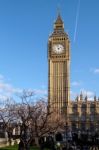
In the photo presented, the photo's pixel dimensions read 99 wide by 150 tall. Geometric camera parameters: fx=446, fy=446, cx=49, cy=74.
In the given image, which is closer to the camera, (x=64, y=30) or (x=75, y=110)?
(x=75, y=110)

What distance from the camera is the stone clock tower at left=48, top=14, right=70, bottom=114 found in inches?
5364

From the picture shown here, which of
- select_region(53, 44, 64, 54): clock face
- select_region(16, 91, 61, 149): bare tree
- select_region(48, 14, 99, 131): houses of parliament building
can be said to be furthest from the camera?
select_region(53, 44, 64, 54): clock face

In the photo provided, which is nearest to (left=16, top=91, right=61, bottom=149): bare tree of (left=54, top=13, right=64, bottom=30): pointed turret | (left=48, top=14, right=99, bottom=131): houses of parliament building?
(left=48, top=14, right=99, bottom=131): houses of parliament building

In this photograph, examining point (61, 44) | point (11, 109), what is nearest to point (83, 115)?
point (61, 44)

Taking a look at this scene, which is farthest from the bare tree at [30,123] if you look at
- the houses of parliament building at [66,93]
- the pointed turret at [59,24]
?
the pointed turret at [59,24]

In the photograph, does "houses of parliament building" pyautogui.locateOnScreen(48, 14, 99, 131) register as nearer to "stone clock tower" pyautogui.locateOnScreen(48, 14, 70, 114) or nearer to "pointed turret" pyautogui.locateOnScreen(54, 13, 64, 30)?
"stone clock tower" pyautogui.locateOnScreen(48, 14, 70, 114)

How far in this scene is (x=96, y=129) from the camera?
133m

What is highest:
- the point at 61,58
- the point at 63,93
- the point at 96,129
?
the point at 61,58

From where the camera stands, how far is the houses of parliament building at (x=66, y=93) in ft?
446

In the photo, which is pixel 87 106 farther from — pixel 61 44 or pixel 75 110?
pixel 61 44

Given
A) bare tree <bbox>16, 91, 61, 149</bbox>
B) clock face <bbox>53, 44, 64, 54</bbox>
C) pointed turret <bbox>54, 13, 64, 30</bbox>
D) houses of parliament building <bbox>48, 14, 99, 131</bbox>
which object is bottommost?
bare tree <bbox>16, 91, 61, 149</bbox>

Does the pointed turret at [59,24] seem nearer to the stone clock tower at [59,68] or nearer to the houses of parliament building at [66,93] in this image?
the stone clock tower at [59,68]

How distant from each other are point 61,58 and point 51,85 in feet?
31.1

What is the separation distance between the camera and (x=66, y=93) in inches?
5359
